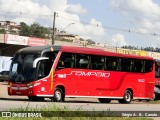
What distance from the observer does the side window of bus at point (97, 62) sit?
2714cm

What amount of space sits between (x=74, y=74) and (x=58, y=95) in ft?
5.05

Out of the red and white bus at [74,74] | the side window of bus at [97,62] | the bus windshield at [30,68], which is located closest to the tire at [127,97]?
the red and white bus at [74,74]

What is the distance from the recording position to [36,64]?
2444cm

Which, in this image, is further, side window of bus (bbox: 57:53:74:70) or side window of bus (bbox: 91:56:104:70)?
side window of bus (bbox: 91:56:104:70)

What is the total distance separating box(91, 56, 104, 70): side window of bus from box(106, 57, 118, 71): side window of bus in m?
0.48

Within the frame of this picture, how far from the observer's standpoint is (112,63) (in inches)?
1125

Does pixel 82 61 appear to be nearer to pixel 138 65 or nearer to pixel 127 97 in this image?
pixel 127 97

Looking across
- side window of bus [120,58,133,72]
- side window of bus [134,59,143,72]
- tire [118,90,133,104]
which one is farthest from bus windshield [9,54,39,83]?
side window of bus [134,59,143,72]

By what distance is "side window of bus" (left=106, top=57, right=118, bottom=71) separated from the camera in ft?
92.3

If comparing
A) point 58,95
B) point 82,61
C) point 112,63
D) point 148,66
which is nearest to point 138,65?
point 148,66

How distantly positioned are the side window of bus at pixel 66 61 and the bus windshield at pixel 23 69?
137cm

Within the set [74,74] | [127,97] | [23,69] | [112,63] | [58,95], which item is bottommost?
[127,97]

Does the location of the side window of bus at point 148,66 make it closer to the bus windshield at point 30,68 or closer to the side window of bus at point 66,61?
the side window of bus at point 66,61

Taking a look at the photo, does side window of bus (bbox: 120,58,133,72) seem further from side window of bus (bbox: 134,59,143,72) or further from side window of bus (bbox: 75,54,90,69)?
side window of bus (bbox: 75,54,90,69)
